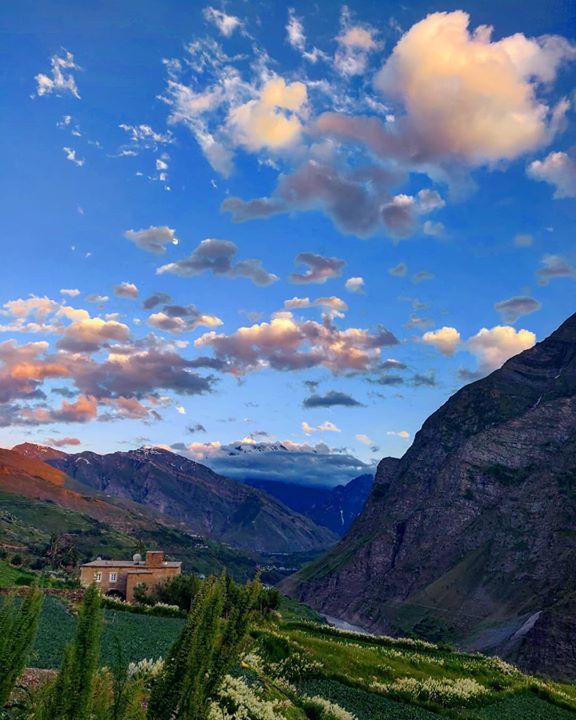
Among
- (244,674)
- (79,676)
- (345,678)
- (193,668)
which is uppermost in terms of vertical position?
(79,676)

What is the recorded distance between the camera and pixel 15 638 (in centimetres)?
842

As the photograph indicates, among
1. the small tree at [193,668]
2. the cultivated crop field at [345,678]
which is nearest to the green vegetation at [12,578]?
the cultivated crop field at [345,678]

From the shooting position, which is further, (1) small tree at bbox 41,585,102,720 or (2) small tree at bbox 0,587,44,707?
(2) small tree at bbox 0,587,44,707

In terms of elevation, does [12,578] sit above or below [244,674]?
below

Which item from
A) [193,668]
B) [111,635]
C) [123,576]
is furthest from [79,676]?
[123,576]

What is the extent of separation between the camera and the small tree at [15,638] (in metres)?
8.15

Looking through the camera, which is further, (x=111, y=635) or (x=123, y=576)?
(x=123, y=576)

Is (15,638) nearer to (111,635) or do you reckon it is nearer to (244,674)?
(244,674)

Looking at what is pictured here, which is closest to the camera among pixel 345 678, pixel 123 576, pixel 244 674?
pixel 244 674

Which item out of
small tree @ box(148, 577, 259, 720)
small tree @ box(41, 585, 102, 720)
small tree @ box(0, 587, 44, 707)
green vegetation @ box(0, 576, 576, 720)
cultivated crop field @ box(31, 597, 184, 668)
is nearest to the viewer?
small tree @ box(41, 585, 102, 720)

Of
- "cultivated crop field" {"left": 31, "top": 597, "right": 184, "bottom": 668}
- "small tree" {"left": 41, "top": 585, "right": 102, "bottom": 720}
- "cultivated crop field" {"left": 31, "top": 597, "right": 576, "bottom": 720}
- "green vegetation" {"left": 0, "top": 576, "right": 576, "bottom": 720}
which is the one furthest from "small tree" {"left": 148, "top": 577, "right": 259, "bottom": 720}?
"cultivated crop field" {"left": 31, "top": 597, "right": 184, "bottom": 668}

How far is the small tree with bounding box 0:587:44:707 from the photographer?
8148mm

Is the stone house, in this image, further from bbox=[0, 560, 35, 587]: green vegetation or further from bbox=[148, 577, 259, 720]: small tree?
bbox=[148, 577, 259, 720]: small tree

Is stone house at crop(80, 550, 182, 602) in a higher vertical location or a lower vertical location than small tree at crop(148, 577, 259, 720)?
lower
